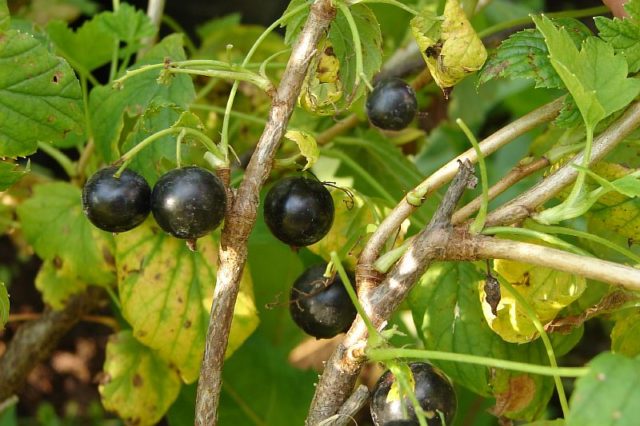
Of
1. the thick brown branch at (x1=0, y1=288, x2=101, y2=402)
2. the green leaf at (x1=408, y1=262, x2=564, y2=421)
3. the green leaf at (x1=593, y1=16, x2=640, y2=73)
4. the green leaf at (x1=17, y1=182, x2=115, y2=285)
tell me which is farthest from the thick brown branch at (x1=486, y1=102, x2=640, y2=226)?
the thick brown branch at (x1=0, y1=288, x2=101, y2=402)

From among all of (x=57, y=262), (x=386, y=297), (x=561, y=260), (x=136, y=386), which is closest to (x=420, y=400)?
(x=386, y=297)

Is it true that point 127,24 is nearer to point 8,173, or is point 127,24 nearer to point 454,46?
point 8,173

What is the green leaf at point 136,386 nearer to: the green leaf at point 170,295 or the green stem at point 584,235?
the green leaf at point 170,295

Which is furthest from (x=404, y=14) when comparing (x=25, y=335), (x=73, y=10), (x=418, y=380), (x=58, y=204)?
(x=418, y=380)

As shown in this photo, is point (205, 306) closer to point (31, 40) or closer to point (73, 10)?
point (31, 40)

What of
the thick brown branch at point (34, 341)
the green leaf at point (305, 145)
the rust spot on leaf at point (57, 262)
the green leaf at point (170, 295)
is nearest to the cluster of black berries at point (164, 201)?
the green leaf at point (305, 145)
